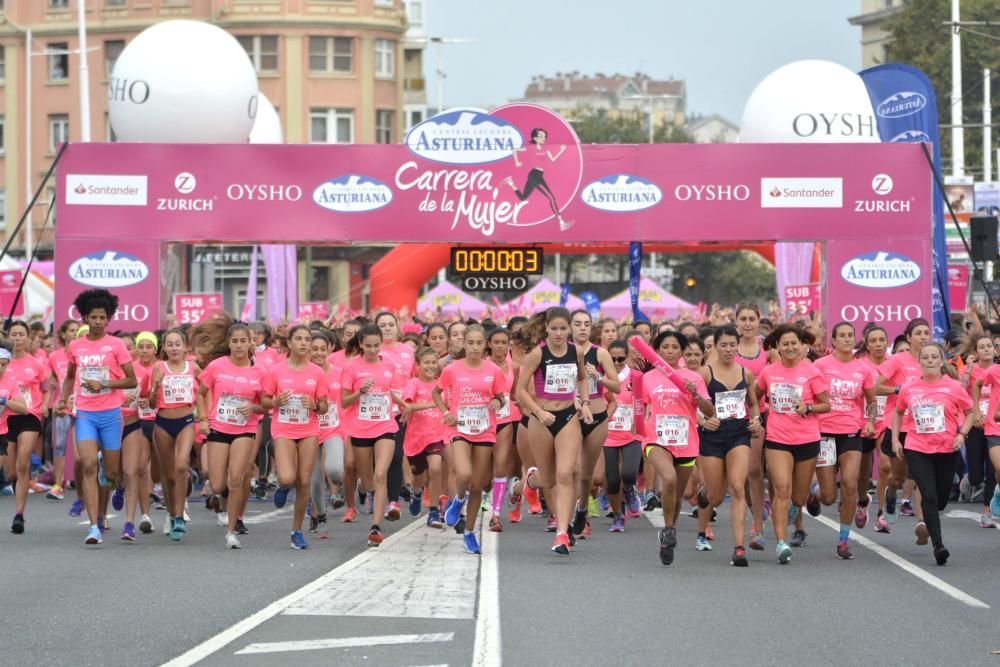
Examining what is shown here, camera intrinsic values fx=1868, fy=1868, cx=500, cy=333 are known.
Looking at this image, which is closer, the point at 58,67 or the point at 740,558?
the point at 740,558

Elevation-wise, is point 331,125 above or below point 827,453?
above

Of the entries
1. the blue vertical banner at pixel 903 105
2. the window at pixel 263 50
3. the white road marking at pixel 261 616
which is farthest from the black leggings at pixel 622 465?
the window at pixel 263 50

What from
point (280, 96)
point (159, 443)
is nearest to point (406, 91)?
point (280, 96)

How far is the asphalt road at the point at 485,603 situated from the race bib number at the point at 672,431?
94 centimetres

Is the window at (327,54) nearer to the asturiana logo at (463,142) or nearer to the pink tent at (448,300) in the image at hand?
the pink tent at (448,300)

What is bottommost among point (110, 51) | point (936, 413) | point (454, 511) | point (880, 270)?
point (454, 511)

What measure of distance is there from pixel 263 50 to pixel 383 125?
257 inches

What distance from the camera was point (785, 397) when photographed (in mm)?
14438

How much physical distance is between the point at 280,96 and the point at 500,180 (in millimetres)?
52659

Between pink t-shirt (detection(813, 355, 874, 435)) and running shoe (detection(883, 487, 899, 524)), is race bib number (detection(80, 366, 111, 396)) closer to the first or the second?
pink t-shirt (detection(813, 355, 874, 435))

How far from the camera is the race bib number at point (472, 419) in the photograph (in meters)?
15.2

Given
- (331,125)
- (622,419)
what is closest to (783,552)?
(622,419)

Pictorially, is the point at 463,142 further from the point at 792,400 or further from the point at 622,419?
the point at 792,400

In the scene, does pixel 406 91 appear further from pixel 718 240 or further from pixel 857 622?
pixel 857 622
